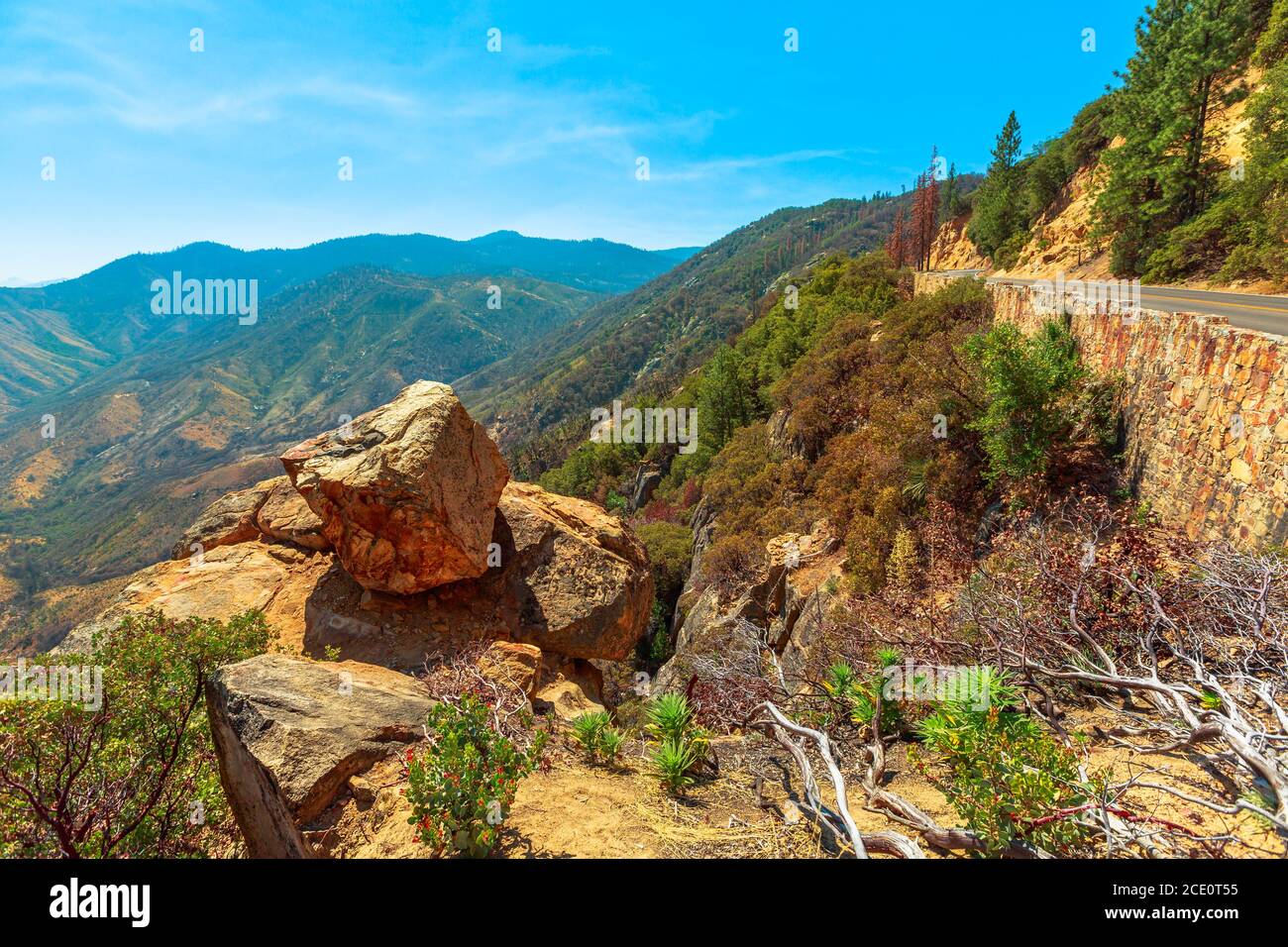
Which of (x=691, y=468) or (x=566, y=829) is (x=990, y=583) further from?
(x=691, y=468)

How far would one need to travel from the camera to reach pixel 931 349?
19484 mm

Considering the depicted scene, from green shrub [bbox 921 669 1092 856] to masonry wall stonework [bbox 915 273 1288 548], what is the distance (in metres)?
5.47

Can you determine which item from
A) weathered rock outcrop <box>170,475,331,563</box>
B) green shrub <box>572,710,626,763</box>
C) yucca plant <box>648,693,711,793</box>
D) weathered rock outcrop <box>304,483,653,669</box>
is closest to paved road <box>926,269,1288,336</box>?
yucca plant <box>648,693,711,793</box>

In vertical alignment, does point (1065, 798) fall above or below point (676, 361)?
below

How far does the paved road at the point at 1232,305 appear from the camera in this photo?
10523 mm

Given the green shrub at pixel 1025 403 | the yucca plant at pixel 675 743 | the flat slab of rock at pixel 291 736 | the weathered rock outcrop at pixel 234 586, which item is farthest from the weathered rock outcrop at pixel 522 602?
the green shrub at pixel 1025 403

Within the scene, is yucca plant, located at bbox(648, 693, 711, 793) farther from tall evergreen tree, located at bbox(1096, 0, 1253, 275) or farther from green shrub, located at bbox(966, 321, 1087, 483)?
tall evergreen tree, located at bbox(1096, 0, 1253, 275)

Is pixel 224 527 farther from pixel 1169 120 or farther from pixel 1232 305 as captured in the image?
pixel 1169 120

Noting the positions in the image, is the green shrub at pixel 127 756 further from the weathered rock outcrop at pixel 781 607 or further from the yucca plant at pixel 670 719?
the weathered rock outcrop at pixel 781 607

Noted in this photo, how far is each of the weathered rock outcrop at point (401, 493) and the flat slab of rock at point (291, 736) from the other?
2.90 metres

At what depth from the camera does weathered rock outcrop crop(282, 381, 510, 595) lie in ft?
30.7
